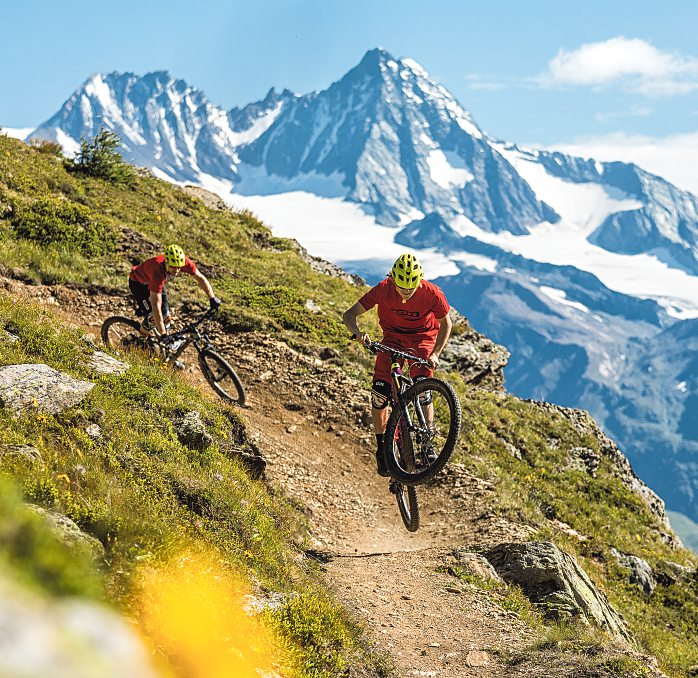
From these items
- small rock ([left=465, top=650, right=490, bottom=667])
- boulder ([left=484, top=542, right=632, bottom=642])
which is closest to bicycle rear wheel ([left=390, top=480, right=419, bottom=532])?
boulder ([left=484, top=542, right=632, bottom=642])

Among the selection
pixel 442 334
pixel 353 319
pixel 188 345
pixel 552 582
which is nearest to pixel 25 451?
pixel 353 319

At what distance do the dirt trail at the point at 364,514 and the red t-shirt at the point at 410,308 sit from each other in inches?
164

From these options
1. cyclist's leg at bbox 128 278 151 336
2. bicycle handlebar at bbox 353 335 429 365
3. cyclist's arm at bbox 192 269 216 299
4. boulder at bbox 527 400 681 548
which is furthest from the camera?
boulder at bbox 527 400 681 548

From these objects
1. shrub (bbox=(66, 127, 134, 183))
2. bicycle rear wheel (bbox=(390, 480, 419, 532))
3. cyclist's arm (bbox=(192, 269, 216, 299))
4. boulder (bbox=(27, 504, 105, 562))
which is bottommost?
bicycle rear wheel (bbox=(390, 480, 419, 532))

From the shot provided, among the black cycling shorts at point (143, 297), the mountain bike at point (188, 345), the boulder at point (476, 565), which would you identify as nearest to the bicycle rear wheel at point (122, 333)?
the mountain bike at point (188, 345)

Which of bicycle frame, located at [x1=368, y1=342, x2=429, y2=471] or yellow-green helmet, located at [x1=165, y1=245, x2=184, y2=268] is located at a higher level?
yellow-green helmet, located at [x1=165, y1=245, x2=184, y2=268]

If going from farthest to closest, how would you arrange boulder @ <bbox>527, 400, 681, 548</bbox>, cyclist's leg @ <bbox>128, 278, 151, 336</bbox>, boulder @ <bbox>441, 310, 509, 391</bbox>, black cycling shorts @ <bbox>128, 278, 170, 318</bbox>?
boulder @ <bbox>441, 310, 509, 391</bbox>, boulder @ <bbox>527, 400, 681, 548</bbox>, black cycling shorts @ <bbox>128, 278, 170, 318</bbox>, cyclist's leg @ <bbox>128, 278, 151, 336</bbox>

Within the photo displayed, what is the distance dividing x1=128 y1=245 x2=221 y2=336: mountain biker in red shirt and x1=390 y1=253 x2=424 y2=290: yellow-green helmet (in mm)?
5614

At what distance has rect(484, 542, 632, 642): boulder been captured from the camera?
10984mm

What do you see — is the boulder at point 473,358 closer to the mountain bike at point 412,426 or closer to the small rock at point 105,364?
the mountain bike at point 412,426

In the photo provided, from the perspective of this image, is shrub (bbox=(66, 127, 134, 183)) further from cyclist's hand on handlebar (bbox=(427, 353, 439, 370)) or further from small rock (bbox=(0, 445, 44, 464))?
small rock (bbox=(0, 445, 44, 464))

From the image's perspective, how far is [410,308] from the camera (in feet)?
35.9

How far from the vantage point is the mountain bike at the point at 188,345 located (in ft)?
48.6

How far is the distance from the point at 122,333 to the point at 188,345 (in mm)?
2122
